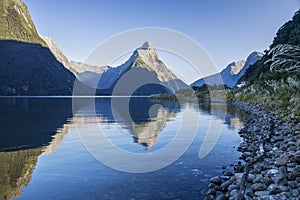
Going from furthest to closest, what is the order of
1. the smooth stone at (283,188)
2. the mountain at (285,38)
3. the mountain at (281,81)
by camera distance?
1. the mountain at (285,38)
2. the mountain at (281,81)
3. the smooth stone at (283,188)

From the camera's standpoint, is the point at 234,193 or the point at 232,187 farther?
the point at 232,187

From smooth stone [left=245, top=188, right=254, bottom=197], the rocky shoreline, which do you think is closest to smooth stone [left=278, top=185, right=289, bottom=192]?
the rocky shoreline

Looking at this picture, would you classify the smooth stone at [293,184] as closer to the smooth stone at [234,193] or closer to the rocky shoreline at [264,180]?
the rocky shoreline at [264,180]

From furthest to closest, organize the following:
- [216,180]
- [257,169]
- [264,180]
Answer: [257,169] < [216,180] < [264,180]

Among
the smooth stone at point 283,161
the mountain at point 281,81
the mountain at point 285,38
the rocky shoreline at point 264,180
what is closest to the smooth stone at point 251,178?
the rocky shoreline at point 264,180

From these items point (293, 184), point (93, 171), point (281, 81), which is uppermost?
point (281, 81)

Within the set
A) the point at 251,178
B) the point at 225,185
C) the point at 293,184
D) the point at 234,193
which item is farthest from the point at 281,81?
the point at 234,193

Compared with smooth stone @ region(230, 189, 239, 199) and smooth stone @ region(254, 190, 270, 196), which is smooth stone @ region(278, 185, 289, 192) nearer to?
smooth stone @ region(254, 190, 270, 196)

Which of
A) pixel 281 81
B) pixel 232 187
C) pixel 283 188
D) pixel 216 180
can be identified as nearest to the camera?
pixel 283 188

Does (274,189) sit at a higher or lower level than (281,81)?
lower

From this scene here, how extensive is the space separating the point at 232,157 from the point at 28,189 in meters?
8.02

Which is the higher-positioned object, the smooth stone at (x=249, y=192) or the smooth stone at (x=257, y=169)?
the smooth stone at (x=257, y=169)

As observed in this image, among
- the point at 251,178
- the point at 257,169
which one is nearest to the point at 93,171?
the point at 251,178

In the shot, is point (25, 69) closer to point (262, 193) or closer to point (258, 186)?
point (258, 186)
